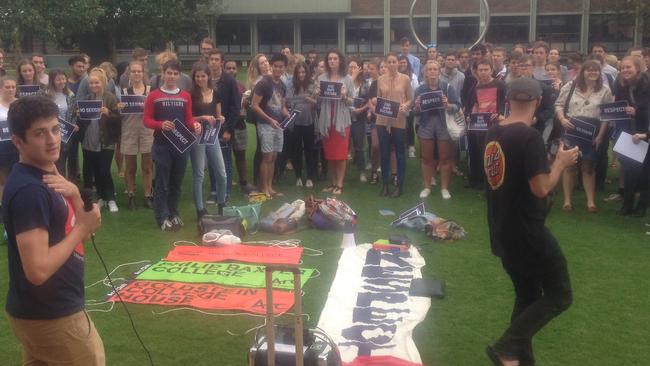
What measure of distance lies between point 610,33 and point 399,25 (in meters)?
13.3

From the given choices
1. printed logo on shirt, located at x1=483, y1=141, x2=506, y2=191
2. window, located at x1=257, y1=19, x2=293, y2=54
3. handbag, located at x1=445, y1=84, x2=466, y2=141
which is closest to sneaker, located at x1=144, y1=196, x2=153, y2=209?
handbag, located at x1=445, y1=84, x2=466, y2=141

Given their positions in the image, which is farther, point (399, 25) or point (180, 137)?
point (399, 25)

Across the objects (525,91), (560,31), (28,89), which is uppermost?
(560,31)

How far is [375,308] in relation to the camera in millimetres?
5602

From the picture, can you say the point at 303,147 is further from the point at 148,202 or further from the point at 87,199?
the point at 87,199

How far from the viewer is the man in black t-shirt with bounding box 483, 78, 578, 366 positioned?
4.07 m

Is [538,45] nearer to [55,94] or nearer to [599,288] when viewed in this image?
[599,288]

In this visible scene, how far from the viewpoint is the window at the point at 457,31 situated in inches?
1729

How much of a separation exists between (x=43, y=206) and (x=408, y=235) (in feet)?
18.2

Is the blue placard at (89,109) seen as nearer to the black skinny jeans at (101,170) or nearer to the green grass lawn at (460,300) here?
the black skinny jeans at (101,170)

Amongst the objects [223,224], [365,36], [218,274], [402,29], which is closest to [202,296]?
[218,274]

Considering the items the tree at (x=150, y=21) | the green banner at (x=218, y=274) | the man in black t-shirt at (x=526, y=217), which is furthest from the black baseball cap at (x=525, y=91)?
the tree at (x=150, y=21)

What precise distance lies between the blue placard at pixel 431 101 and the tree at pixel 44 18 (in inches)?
886

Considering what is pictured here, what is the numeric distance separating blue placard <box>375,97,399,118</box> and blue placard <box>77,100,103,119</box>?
375 cm
